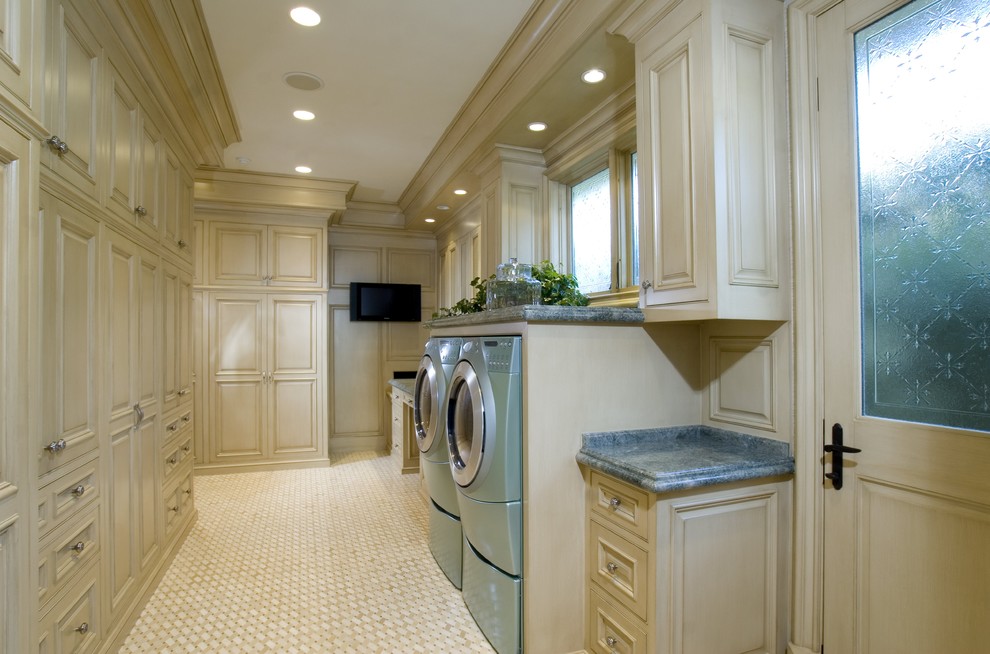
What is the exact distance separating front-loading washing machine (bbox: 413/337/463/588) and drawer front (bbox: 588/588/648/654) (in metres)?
0.80

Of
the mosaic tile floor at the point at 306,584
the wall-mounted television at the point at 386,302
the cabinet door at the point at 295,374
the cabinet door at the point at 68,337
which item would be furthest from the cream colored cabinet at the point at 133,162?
the wall-mounted television at the point at 386,302

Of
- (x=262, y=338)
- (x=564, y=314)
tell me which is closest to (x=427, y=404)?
(x=564, y=314)

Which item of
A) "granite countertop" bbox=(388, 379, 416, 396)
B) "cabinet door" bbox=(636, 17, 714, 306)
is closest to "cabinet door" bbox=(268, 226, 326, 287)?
"granite countertop" bbox=(388, 379, 416, 396)

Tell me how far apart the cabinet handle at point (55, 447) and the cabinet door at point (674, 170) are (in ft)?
6.70

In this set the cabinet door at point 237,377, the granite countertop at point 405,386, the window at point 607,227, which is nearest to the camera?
the window at point 607,227

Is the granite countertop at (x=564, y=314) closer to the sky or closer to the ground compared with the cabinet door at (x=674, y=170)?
closer to the ground

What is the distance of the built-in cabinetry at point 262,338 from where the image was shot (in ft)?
15.3

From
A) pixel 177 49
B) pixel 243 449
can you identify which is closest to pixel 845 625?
pixel 177 49

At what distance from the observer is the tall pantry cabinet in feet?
3.56

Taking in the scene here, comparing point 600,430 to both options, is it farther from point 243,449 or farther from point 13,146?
point 243,449

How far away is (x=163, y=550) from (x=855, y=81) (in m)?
3.68

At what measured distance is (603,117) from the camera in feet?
9.07

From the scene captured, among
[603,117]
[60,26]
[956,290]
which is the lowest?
[956,290]

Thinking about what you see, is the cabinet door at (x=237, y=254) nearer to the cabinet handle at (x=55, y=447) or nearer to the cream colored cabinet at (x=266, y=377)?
the cream colored cabinet at (x=266, y=377)
